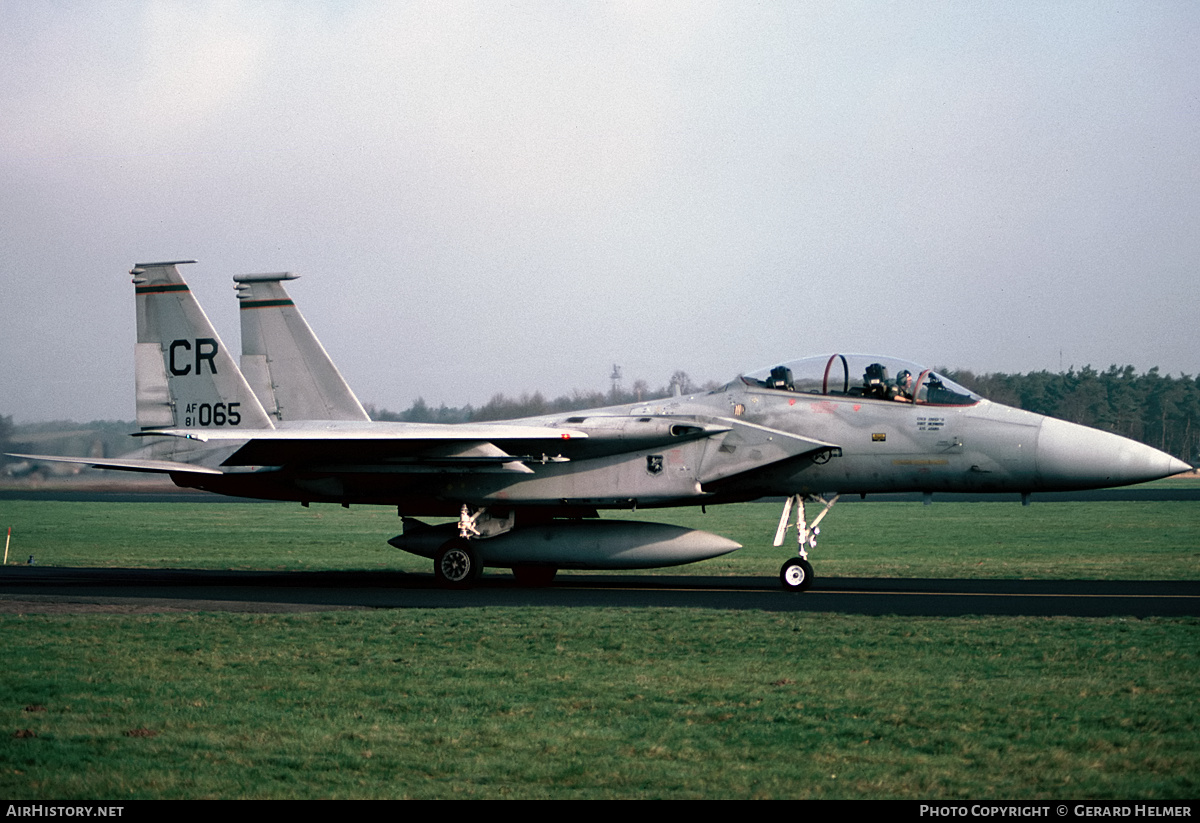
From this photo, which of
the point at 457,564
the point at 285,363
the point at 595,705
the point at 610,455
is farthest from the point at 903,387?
the point at 285,363

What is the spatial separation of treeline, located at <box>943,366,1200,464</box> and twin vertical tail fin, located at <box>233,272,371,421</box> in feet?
227

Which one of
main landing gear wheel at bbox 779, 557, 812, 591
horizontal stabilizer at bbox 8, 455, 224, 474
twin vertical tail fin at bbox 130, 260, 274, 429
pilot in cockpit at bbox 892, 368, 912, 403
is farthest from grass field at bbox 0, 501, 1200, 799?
twin vertical tail fin at bbox 130, 260, 274, 429

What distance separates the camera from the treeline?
88.7m

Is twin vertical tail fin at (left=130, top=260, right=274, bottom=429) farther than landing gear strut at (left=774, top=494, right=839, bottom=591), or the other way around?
twin vertical tail fin at (left=130, top=260, right=274, bottom=429)

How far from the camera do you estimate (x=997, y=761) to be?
674 centimetres

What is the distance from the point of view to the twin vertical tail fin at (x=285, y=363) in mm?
21406

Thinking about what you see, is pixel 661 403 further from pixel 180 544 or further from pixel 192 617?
pixel 180 544

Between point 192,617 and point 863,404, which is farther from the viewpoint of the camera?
point 863,404

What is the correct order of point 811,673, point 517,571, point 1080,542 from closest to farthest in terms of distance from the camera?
point 811,673, point 517,571, point 1080,542

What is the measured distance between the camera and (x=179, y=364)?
20.8 metres

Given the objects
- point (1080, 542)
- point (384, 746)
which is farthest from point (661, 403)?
point (1080, 542)

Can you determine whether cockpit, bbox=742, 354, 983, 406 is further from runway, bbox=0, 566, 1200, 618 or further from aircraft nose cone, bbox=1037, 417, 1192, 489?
runway, bbox=0, 566, 1200, 618

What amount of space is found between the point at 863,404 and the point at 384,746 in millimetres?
11705

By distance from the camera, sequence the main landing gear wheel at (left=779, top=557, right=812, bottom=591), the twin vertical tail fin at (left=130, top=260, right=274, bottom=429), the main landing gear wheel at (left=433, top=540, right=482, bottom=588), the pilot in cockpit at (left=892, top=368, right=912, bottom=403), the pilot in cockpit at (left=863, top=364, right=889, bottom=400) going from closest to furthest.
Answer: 1. the main landing gear wheel at (left=779, top=557, right=812, bottom=591)
2. the pilot in cockpit at (left=892, top=368, right=912, bottom=403)
3. the pilot in cockpit at (left=863, top=364, right=889, bottom=400)
4. the main landing gear wheel at (left=433, top=540, right=482, bottom=588)
5. the twin vertical tail fin at (left=130, top=260, right=274, bottom=429)
